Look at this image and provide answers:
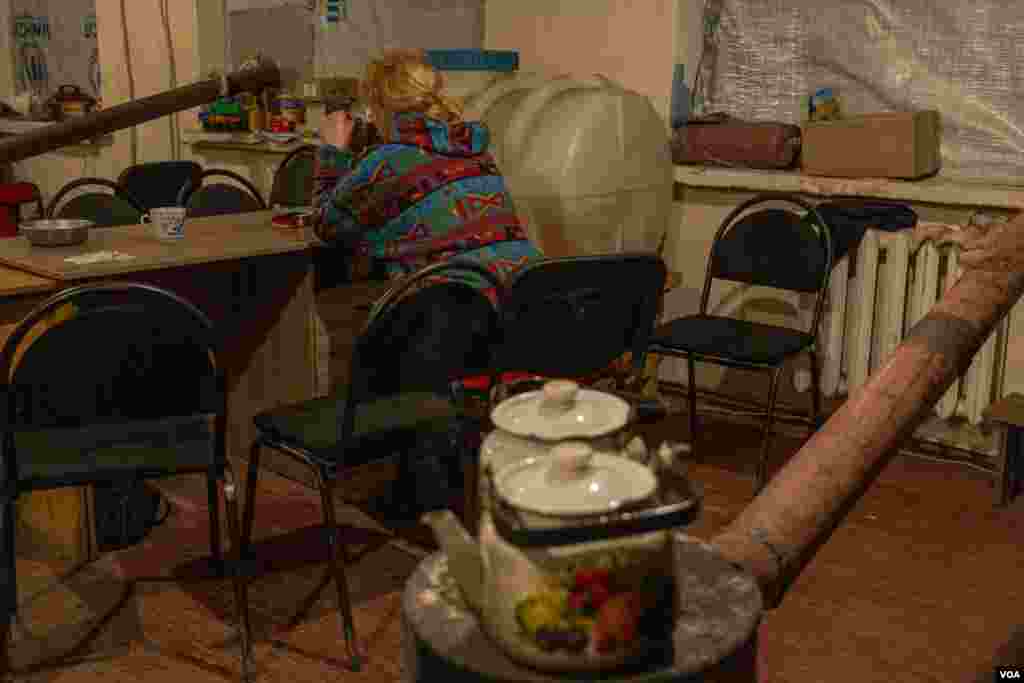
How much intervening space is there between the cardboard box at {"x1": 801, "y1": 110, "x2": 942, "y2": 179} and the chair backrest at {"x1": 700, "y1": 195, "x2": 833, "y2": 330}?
19 centimetres

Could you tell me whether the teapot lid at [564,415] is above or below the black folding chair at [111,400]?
above

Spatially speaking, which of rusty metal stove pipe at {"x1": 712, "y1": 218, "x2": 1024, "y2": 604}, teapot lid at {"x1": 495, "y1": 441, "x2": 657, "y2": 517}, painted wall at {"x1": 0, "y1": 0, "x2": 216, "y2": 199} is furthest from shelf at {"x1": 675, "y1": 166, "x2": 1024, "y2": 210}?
teapot lid at {"x1": 495, "y1": 441, "x2": 657, "y2": 517}

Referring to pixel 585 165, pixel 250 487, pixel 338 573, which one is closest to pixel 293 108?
pixel 585 165

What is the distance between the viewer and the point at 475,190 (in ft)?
8.77

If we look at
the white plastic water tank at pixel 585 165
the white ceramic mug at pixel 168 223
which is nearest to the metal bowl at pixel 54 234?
the white ceramic mug at pixel 168 223

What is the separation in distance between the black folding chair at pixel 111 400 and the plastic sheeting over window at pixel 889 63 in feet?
7.83

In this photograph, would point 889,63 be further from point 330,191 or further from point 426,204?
point 330,191

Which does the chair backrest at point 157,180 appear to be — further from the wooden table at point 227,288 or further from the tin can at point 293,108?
the wooden table at point 227,288

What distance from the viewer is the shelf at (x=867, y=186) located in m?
3.19

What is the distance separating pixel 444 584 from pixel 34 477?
5.03 ft

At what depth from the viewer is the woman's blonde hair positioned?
2721mm

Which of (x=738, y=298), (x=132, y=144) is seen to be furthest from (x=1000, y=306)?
(x=132, y=144)

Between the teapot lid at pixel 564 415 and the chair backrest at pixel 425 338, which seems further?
the chair backrest at pixel 425 338

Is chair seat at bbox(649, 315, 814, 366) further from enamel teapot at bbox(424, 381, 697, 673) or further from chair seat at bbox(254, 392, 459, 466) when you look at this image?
enamel teapot at bbox(424, 381, 697, 673)
